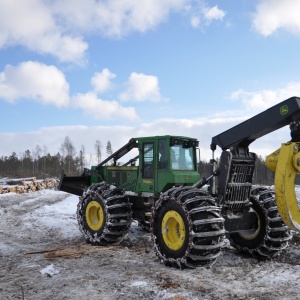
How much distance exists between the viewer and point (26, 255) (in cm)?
782

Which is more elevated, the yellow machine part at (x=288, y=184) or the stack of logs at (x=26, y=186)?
the yellow machine part at (x=288, y=184)

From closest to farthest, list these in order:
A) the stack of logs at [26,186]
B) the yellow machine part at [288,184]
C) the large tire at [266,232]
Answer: the yellow machine part at [288,184] < the large tire at [266,232] < the stack of logs at [26,186]

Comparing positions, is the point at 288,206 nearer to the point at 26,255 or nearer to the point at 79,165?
the point at 26,255

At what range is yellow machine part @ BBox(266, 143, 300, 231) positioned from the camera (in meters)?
5.69

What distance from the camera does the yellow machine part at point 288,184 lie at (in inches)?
224

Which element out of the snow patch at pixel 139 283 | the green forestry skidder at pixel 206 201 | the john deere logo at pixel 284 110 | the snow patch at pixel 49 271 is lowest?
the snow patch at pixel 49 271

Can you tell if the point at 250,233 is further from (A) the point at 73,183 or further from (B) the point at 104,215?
(A) the point at 73,183

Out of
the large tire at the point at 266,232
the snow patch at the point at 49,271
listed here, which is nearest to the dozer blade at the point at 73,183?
the snow patch at the point at 49,271

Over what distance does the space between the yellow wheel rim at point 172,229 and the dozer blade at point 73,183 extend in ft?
16.4

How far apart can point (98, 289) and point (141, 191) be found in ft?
15.6

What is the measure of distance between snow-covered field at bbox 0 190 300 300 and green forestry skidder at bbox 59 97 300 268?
431 mm

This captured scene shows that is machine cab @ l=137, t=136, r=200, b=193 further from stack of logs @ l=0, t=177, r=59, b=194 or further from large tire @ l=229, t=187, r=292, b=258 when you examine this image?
stack of logs @ l=0, t=177, r=59, b=194

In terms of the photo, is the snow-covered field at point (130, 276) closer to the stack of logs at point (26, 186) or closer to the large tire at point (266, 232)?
the large tire at point (266, 232)

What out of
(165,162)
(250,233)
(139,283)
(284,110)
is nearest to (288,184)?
(284,110)
